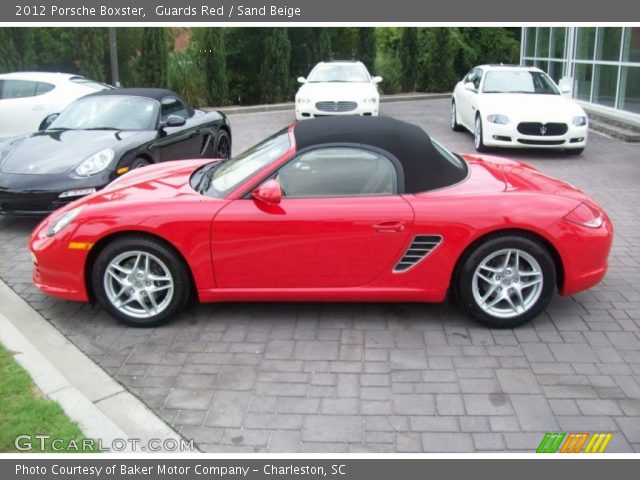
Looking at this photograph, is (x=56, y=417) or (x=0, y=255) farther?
(x=0, y=255)

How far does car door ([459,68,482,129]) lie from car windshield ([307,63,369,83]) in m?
2.55

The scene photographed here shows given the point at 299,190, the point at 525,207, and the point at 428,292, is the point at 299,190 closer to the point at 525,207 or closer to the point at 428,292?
the point at 428,292

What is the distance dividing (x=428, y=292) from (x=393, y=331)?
0.37 m

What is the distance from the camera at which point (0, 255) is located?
20.5 ft

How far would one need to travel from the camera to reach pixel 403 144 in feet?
15.2

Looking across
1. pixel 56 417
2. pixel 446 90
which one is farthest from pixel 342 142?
pixel 446 90

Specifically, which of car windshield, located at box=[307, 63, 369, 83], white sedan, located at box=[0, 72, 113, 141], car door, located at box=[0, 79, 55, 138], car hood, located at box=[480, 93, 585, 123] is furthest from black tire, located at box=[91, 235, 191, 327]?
car windshield, located at box=[307, 63, 369, 83]

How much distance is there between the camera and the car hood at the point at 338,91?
13.4 metres

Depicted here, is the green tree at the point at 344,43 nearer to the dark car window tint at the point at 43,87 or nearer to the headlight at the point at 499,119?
the headlight at the point at 499,119

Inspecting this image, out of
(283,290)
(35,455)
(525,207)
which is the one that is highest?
(525,207)

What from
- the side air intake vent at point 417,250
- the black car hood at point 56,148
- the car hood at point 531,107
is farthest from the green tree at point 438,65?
the side air intake vent at point 417,250

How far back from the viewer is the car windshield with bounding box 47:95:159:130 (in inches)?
319

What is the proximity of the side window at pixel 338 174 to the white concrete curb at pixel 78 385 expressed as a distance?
1733mm

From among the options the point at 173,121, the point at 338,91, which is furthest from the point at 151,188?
the point at 338,91
